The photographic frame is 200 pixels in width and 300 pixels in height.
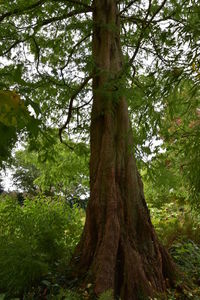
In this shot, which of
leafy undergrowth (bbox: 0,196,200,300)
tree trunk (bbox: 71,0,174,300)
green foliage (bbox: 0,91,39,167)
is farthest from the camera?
tree trunk (bbox: 71,0,174,300)

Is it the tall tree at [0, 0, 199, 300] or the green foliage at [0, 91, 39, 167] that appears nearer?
the green foliage at [0, 91, 39, 167]

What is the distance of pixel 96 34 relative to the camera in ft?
17.2

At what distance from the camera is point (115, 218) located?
3.78 meters

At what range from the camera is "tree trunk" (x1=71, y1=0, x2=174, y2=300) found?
3.49 meters

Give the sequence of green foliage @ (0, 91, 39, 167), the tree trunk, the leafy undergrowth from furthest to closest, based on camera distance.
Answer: the tree trunk < the leafy undergrowth < green foliage @ (0, 91, 39, 167)

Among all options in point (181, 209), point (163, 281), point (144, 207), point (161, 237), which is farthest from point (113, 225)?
point (181, 209)

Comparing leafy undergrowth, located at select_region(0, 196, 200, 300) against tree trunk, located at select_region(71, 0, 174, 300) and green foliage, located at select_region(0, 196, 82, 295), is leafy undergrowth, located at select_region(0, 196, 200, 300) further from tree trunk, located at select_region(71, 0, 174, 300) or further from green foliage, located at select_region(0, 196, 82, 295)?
tree trunk, located at select_region(71, 0, 174, 300)

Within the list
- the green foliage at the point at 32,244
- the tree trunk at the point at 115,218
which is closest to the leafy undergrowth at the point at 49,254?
the green foliage at the point at 32,244

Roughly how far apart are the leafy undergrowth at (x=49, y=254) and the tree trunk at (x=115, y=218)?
0.80 ft

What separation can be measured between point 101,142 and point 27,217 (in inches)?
64.8

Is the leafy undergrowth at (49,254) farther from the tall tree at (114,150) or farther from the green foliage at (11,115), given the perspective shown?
the green foliage at (11,115)

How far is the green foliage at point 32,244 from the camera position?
10.7 ft

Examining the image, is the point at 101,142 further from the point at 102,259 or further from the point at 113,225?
the point at 102,259

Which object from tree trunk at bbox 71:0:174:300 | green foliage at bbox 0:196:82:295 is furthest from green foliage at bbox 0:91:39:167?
tree trunk at bbox 71:0:174:300
